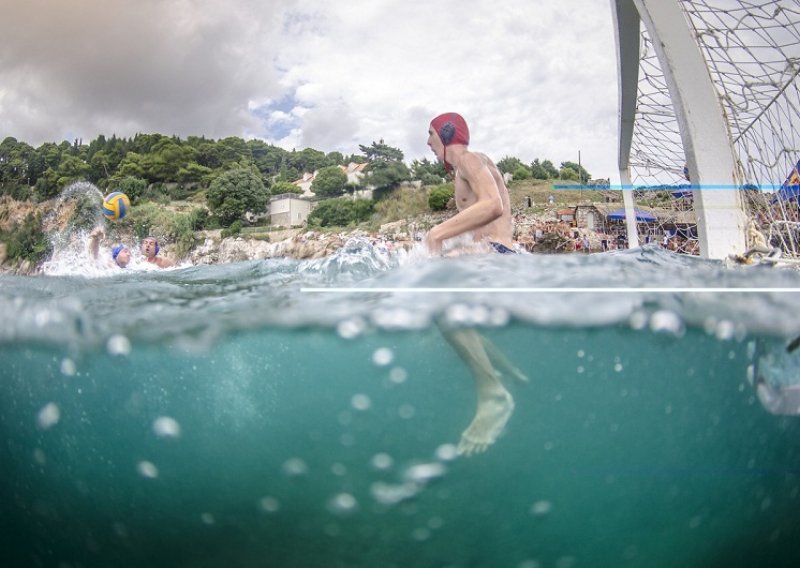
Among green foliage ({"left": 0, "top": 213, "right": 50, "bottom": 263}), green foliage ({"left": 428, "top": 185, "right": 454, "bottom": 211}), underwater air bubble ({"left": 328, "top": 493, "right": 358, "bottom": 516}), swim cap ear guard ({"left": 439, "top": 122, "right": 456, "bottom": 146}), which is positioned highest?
green foliage ({"left": 428, "top": 185, "right": 454, "bottom": 211})

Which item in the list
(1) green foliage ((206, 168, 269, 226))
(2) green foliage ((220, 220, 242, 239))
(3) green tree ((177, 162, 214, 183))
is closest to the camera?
(2) green foliage ((220, 220, 242, 239))

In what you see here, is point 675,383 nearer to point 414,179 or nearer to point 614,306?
point 614,306

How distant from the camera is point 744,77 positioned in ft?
24.3

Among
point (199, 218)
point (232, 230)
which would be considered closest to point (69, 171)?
point (199, 218)

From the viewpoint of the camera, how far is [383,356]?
7.18ft

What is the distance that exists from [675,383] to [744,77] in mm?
7095

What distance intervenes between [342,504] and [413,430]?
0.39 meters

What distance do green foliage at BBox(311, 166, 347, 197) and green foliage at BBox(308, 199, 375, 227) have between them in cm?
217

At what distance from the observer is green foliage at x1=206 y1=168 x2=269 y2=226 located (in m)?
20.6

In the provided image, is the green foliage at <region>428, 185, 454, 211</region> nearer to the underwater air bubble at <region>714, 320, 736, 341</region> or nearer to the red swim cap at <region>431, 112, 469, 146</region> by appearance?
the red swim cap at <region>431, 112, 469, 146</region>

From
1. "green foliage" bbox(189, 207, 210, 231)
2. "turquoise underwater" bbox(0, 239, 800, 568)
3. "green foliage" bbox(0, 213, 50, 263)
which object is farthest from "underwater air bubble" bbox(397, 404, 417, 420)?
"green foliage" bbox(189, 207, 210, 231)

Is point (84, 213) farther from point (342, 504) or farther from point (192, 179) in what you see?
point (342, 504)

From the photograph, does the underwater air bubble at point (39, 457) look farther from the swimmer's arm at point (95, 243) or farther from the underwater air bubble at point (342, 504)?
the swimmer's arm at point (95, 243)

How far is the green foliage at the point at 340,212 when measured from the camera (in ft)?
84.6
